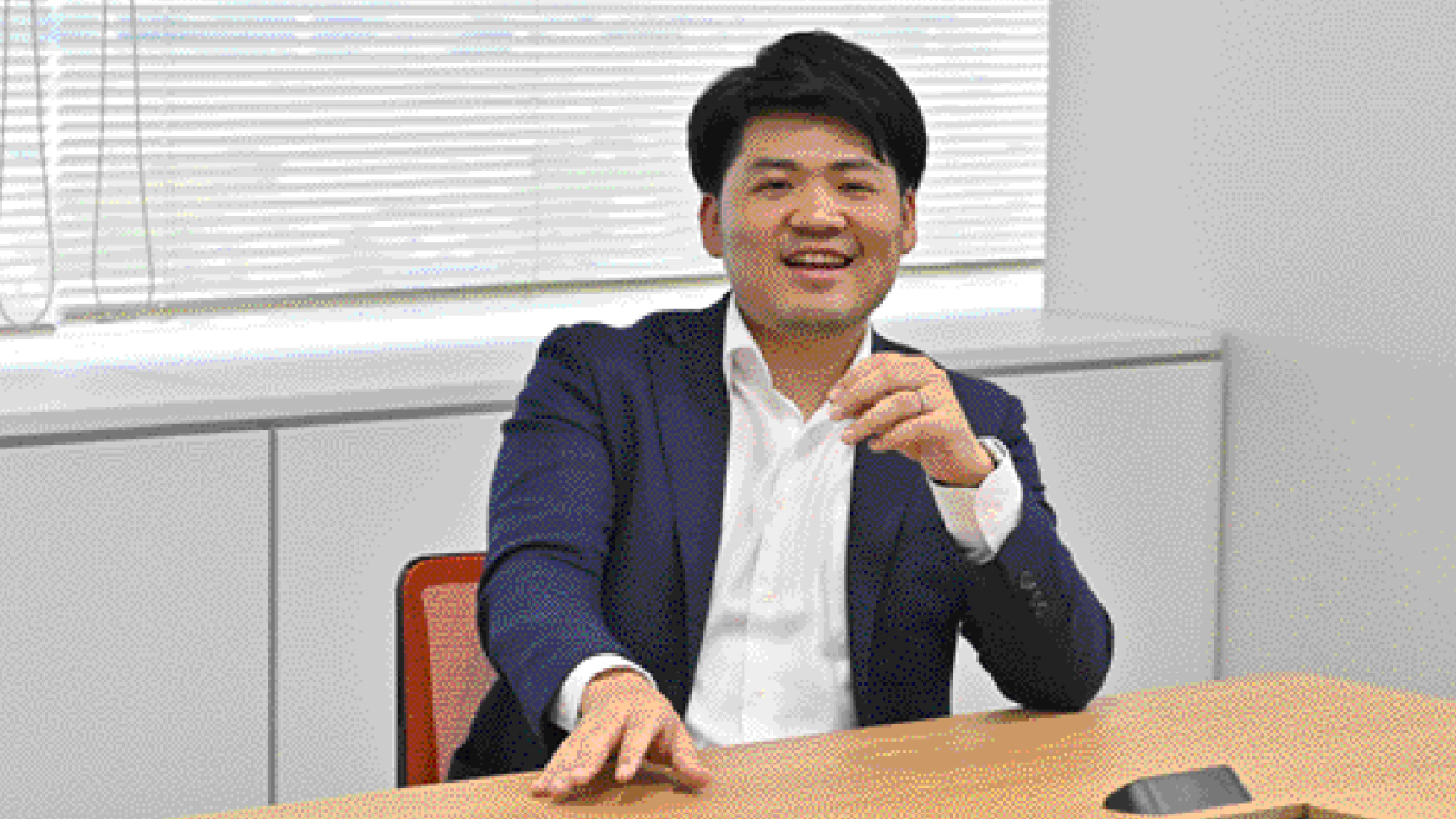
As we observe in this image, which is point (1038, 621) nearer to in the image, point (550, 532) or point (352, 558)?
point (550, 532)

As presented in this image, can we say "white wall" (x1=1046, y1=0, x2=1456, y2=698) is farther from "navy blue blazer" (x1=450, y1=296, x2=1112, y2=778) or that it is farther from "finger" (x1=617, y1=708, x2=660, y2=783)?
"finger" (x1=617, y1=708, x2=660, y2=783)

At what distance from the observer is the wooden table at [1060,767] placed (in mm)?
1702

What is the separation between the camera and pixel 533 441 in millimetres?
2135

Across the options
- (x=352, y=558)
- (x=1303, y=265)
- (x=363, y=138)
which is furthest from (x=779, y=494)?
(x=1303, y=265)

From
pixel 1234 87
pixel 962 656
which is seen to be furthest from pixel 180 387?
pixel 1234 87

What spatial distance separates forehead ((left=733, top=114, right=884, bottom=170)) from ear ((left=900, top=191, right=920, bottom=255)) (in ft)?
0.25

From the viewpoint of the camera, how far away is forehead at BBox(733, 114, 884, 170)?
2113 millimetres

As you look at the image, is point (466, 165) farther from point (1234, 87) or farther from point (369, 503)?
point (1234, 87)

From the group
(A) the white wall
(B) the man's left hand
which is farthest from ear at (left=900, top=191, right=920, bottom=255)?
(A) the white wall

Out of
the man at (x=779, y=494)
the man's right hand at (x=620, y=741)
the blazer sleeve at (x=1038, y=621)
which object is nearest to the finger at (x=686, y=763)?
the man's right hand at (x=620, y=741)

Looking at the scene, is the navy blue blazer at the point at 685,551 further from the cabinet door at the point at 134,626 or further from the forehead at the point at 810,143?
the cabinet door at the point at 134,626

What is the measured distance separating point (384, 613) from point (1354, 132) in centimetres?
174

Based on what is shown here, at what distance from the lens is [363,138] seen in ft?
11.5

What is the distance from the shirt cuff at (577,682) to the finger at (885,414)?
27 cm
